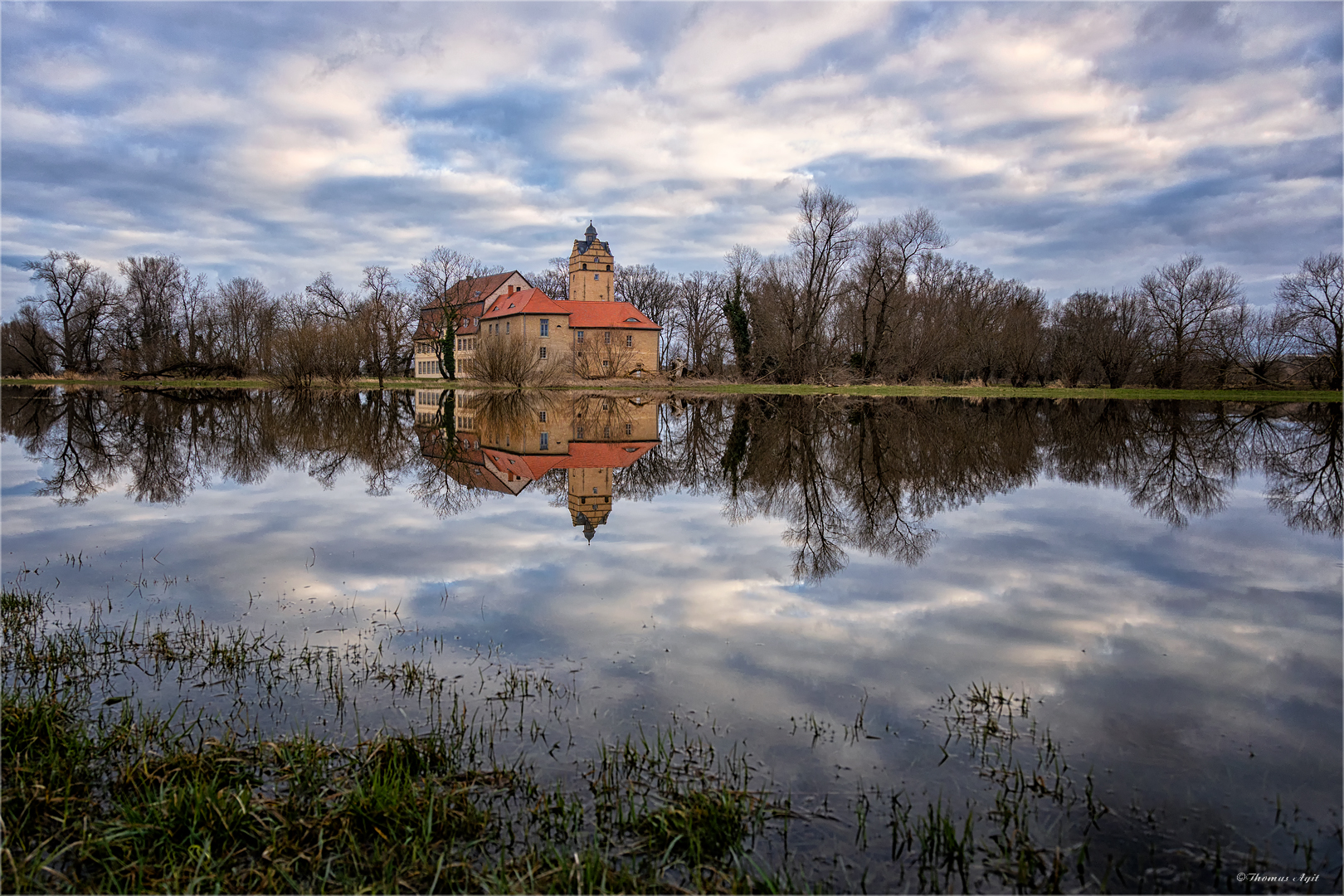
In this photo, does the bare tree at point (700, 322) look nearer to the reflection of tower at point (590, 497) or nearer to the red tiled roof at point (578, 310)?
the red tiled roof at point (578, 310)

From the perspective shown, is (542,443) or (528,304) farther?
(528,304)

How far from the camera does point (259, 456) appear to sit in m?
19.2

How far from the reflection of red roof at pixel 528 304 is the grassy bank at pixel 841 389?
1580cm

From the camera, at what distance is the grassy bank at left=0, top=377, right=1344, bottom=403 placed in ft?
162

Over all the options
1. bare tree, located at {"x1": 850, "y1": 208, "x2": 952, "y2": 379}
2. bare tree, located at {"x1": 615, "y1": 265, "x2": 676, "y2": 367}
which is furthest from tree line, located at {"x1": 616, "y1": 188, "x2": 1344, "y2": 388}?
bare tree, located at {"x1": 615, "y1": 265, "x2": 676, "y2": 367}

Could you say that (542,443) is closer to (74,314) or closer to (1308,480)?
(1308,480)

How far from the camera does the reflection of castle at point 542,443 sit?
15344 mm

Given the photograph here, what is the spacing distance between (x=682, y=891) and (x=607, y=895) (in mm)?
317

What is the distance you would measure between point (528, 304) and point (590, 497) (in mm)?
65616

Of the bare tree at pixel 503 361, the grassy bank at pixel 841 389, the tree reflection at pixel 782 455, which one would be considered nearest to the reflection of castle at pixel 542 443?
the tree reflection at pixel 782 455

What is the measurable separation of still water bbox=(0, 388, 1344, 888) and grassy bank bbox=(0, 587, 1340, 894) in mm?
127

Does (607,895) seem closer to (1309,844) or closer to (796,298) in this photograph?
(1309,844)

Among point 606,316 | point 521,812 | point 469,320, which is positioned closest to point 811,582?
point 521,812

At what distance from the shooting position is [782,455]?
1878 centimetres
